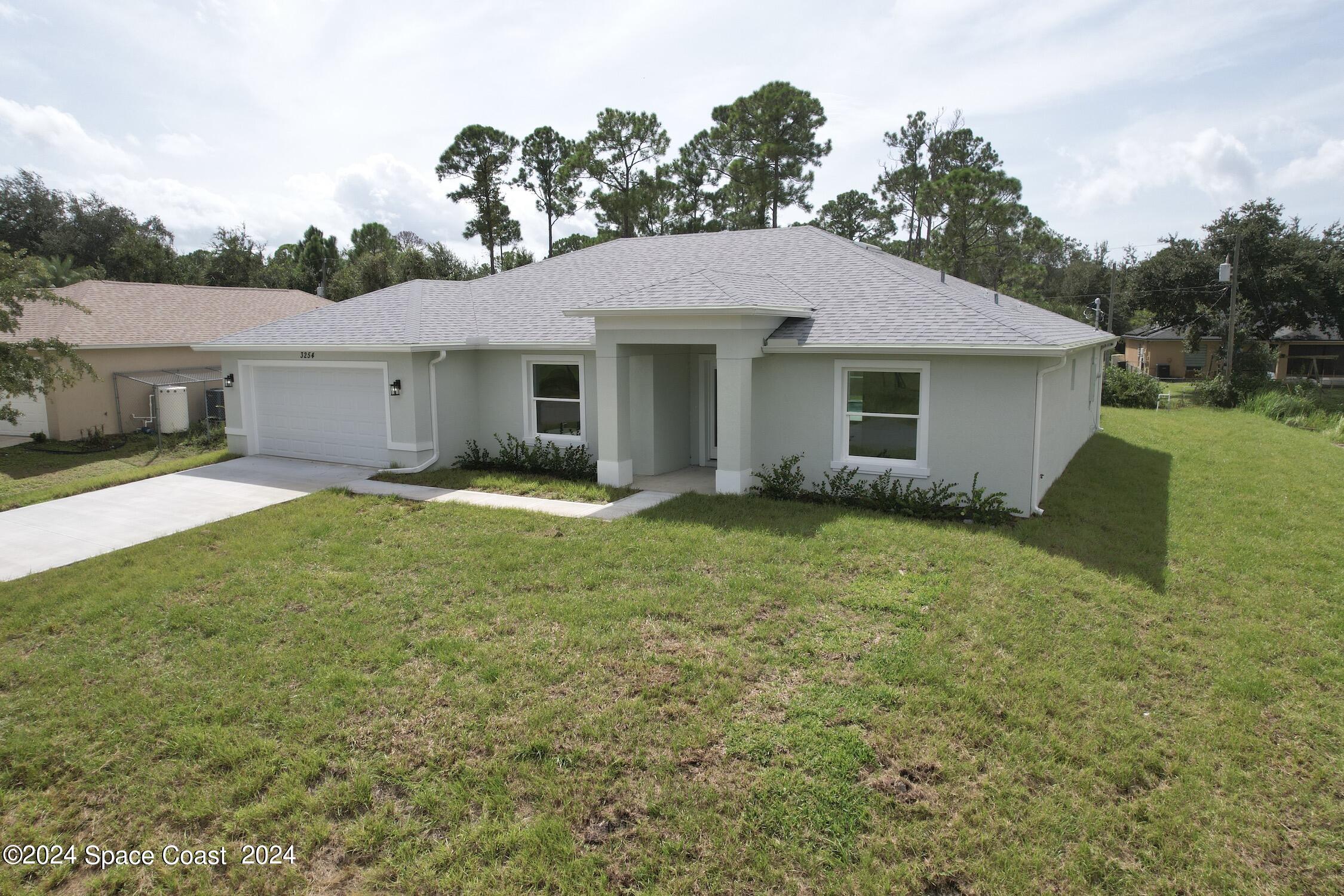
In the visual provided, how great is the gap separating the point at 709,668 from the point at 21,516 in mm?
11997

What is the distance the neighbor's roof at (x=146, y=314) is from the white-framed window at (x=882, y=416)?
757 inches

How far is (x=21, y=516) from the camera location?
11.8m

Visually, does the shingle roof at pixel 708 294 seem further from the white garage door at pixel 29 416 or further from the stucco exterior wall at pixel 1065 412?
the white garage door at pixel 29 416

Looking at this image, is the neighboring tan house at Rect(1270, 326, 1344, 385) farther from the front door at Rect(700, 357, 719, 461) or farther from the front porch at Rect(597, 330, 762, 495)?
the front porch at Rect(597, 330, 762, 495)

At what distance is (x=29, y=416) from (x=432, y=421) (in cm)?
1429

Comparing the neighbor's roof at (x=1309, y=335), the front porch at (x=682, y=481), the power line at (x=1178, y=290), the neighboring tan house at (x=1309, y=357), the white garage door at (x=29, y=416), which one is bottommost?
the front porch at (x=682, y=481)

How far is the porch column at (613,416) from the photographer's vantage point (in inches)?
502

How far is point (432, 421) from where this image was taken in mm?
14672

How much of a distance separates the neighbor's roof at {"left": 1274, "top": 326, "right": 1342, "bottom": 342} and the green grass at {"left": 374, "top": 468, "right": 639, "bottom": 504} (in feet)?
145

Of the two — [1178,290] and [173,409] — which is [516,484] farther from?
[1178,290]

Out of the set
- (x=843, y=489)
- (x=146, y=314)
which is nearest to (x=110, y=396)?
(x=146, y=314)

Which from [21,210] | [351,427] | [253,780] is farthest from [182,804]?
[21,210]

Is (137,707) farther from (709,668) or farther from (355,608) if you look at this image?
(709,668)

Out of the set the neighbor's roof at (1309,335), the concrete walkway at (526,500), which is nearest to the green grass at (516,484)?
the concrete walkway at (526,500)
